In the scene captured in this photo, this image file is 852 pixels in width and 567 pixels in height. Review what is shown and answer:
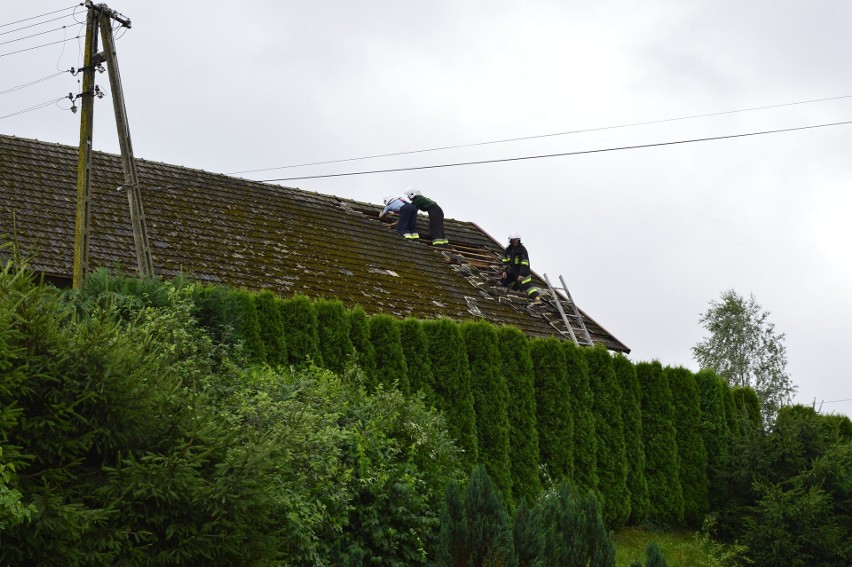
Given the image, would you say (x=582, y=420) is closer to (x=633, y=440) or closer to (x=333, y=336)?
(x=633, y=440)

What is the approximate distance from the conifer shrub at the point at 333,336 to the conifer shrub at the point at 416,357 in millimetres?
943

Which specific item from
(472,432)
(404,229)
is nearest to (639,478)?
(472,432)

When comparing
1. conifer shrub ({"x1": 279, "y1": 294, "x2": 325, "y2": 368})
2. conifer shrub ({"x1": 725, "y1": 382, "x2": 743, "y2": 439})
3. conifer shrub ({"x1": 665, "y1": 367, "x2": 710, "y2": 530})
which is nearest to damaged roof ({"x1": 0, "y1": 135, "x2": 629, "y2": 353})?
conifer shrub ({"x1": 279, "y1": 294, "x2": 325, "y2": 368})

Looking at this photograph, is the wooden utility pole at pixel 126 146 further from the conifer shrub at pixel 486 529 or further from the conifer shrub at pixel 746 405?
the conifer shrub at pixel 746 405

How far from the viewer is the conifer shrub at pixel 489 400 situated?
14.8 meters

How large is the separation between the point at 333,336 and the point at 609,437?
18.9ft

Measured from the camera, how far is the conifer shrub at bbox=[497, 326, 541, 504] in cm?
1533

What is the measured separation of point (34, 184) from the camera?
675 inches

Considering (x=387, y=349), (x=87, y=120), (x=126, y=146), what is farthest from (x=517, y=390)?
(x=87, y=120)

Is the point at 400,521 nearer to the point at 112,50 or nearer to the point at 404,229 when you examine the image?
the point at 112,50

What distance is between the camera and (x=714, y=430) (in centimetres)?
1927

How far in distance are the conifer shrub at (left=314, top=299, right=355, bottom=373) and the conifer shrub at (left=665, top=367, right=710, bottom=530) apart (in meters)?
7.30

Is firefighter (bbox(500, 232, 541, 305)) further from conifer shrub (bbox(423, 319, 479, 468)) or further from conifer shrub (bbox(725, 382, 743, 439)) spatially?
conifer shrub (bbox(423, 319, 479, 468))

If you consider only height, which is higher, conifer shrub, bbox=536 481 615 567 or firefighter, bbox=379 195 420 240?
firefighter, bbox=379 195 420 240
